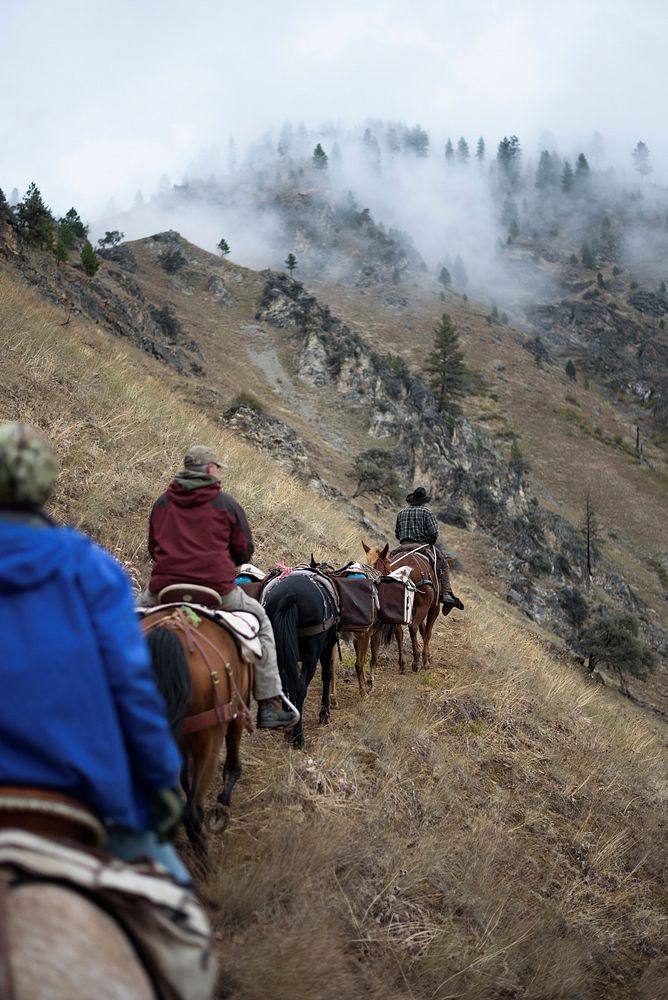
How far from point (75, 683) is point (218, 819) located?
3317 mm

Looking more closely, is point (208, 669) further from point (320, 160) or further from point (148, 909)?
point (320, 160)

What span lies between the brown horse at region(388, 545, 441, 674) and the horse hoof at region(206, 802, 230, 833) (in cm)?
503

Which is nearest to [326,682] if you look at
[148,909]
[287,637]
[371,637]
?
[287,637]

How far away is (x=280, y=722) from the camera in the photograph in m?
5.23

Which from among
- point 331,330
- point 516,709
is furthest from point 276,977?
point 331,330

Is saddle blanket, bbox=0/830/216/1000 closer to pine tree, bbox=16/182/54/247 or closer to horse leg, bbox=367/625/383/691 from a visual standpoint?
horse leg, bbox=367/625/383/691

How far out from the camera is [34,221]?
85.1 ft

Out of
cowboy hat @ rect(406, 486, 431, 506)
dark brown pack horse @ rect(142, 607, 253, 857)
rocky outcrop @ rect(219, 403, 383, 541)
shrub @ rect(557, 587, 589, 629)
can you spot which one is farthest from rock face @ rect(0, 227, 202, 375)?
shrub @ rect(557, 587, 589, 629)

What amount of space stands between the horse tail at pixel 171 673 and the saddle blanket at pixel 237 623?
25.5 inches

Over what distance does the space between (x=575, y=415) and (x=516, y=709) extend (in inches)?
2969

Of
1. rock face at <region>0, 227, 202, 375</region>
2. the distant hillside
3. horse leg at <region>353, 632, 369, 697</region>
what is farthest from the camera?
the distant hillside

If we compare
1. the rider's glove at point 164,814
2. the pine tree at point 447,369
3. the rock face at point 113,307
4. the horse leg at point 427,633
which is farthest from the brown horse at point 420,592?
the pine tree at point 447,369

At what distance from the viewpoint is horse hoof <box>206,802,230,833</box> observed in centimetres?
458

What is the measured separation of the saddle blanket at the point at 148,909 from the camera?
1.69m
